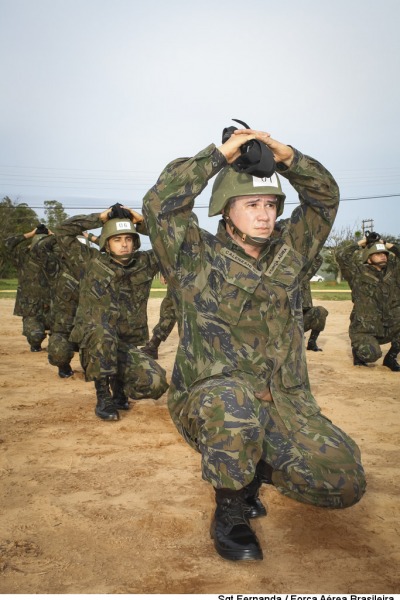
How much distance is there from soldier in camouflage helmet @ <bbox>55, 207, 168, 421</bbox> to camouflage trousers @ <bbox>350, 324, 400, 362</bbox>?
12.7 ft

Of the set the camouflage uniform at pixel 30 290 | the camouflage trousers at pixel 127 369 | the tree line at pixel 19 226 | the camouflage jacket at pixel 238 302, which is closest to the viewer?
the camouflage jacket at pixel 238 302

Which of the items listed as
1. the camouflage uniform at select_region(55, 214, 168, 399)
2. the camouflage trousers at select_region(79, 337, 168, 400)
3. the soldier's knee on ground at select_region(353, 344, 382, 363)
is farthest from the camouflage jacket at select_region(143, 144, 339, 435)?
the soldier's knee on ground at select_region(353, 344, 382, 363)

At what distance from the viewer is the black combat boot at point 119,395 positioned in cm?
614

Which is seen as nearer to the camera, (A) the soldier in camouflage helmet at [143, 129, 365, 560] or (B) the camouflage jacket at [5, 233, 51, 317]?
(A) the soldier in camouflage helmet at [143, 129, 365, 560]

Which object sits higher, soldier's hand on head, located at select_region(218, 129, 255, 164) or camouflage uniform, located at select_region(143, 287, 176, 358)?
soldier's hand on head, located at select_region(218, 129, 255, 164)

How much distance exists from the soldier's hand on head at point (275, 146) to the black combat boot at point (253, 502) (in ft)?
6.14

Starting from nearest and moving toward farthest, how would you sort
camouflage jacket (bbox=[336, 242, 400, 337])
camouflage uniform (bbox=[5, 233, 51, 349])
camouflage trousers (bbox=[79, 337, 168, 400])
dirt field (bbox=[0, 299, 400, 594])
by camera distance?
dirt field (bbox=[0, 299, 400, 594]), camouflage trousers (bbox=[79, 337, 168, 400]), camouflage jacket (bbox=[336, 242, 400, 337]), camouflage uniform (bbox=[5, 233, 51, 349])

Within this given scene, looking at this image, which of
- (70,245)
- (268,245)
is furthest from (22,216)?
(268,245)

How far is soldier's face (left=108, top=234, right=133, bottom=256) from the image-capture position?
5945mm

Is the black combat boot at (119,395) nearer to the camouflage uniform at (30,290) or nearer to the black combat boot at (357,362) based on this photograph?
the black combat boot at (357,362)

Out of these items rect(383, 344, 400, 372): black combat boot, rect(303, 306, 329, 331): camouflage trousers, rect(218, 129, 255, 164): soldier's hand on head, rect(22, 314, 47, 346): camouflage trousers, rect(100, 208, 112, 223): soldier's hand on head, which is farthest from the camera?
rect(22, 314, 47, 346): camouflage trousers

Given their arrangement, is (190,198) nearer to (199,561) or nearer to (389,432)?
(199,561)

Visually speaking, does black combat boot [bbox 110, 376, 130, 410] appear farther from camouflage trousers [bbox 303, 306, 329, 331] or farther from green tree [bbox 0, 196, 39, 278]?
green tree [bbox 0, 196, 39, 278]

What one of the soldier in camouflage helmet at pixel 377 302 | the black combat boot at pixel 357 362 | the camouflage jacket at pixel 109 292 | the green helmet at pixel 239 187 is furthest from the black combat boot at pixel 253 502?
the black combat boot at pixel 357 362
